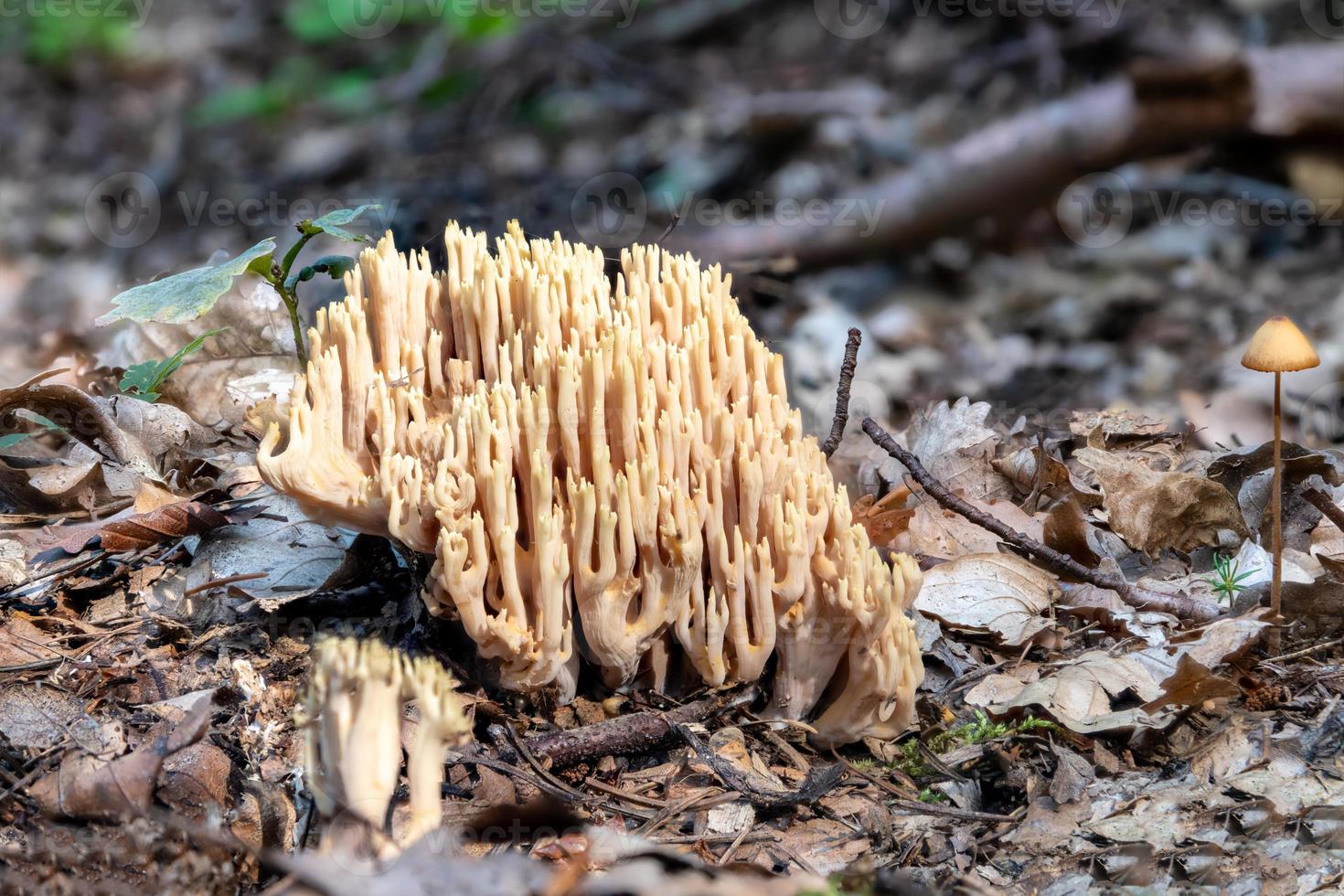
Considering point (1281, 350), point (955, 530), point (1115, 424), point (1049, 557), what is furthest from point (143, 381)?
point (1115, 424)

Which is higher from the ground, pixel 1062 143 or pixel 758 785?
pixel 1062 143

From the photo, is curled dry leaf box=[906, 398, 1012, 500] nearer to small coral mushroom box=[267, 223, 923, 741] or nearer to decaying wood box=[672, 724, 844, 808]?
small coral mushroom box=[267, 223, 923, 741]

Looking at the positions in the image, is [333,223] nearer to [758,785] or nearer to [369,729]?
[369,729]

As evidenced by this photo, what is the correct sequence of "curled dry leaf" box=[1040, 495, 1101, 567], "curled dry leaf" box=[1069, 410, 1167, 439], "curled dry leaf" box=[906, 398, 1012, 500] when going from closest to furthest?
"curled dry leaf" box=[1040, 495, 1101, 567], "curled dry leaf" box=[906, 398, 1012, 500], "curled dry leaf" box=[1069, 410, 1167, 439]

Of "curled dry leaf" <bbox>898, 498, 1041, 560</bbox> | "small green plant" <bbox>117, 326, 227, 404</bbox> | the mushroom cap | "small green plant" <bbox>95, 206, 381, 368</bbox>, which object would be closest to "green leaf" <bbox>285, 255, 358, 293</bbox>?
"small green plant" <bbox>95, 206, 381, 368</bbox>

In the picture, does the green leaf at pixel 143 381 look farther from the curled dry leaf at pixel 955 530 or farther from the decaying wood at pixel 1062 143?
the decaying wood at pixel 1062 143

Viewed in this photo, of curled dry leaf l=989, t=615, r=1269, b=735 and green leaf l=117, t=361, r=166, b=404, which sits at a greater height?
green leaf l=117, t=361, r=166, b=404
